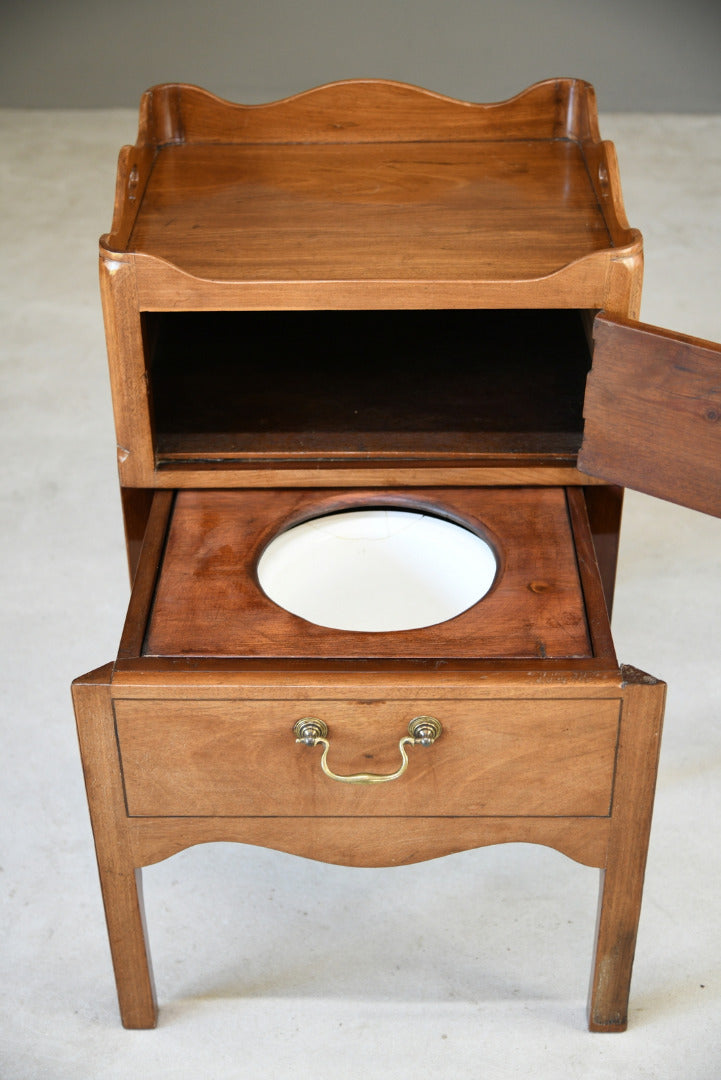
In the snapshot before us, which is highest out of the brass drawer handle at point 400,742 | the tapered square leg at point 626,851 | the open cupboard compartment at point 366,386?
the open cupboard compartment at point 366,386

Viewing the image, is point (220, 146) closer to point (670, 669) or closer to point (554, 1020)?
point (670, 669)

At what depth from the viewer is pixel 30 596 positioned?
177 centimetres

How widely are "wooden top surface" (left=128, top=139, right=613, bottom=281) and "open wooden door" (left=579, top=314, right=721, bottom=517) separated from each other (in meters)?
0.20

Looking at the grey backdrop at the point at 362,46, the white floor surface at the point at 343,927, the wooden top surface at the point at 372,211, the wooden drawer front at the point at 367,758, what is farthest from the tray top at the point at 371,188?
the grey backdrop at the point at 362,46

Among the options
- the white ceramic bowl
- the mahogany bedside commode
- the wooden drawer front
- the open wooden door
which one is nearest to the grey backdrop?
the mahogany bedside commode

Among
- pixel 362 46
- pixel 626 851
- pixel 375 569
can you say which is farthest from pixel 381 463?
pixel 362 46

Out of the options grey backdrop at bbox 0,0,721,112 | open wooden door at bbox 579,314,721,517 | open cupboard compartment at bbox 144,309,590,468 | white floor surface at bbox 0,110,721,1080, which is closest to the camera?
open wooden door at bbox 579,314,721,517

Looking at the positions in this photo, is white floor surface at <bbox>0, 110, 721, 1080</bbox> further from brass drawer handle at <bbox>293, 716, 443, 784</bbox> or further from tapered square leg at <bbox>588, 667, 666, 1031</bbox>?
brass drawer handle at <bbox>293, 716, 443, 784</bbox>

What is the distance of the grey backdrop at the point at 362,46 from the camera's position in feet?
11.5

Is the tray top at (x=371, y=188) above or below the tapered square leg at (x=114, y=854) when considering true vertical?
above

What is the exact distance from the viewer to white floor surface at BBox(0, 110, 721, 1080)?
→ 118 cm

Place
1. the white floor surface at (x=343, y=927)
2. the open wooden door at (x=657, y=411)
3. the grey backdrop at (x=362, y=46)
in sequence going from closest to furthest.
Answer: the open wooden door at (x=657, y=411)
the white floor surface at (x=343, y=927)
the grey backdrop at (x=362, y=46)

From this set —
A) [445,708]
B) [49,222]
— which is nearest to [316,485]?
[445,708]

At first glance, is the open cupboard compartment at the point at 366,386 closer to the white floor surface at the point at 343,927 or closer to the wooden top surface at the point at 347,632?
the wooden top surface at the point at 347,632
